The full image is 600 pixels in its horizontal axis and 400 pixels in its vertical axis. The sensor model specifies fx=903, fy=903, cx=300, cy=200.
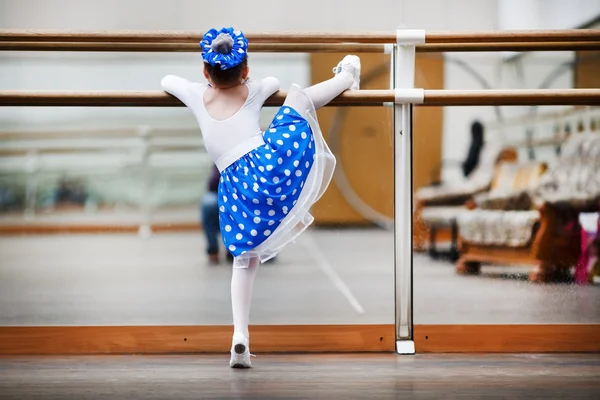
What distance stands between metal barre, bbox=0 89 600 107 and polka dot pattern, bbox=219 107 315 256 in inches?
5.3

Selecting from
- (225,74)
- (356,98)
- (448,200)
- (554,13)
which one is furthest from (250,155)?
(554,13)

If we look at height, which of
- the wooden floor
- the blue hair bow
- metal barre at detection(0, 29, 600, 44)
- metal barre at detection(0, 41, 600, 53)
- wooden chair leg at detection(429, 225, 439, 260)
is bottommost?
the wooden floor

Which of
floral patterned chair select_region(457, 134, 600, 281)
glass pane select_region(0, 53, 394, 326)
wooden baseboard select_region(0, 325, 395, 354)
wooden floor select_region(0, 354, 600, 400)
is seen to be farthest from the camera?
floral patterned chair select_region(457, 134, 600, 281)

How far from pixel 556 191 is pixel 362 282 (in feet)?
4.46

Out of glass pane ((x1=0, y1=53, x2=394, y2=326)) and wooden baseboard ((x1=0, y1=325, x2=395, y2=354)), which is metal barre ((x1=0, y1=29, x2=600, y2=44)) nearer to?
glass pane ((x1=0, y1=53, x2=394, y2=326))

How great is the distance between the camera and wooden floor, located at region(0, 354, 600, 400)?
176 centimetres

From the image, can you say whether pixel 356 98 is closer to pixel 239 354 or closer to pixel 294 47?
pixel 294 47

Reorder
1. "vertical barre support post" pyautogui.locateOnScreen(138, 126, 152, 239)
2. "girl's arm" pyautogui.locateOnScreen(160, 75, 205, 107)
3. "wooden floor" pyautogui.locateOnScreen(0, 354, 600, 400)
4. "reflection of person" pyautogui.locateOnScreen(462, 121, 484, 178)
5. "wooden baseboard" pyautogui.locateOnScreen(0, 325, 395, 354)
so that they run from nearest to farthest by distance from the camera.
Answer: "wooden floor" pyautogui.locateOnScreen(0, 354, 600, 400) < "girl's arm" pyautogui.locateOnScreen(160, 75, 205, 107) < "wooden baseboard" pyautogui.locateOnScreen(0, 325, 395, 354) < "vertical barre support post" pyautogui.locateOnScreen(138, 126, 152, 239) < "reflection of person" pyautogui.locateOnScreen(462, 121, 484, 178)

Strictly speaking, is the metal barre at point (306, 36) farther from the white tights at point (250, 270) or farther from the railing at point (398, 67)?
the white tights at point (250, 270)

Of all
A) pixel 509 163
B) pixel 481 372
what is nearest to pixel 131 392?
pixel 481 372

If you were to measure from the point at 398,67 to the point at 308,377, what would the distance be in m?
0.87

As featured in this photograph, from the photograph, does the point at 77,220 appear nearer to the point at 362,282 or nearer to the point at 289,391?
the point at 362,282

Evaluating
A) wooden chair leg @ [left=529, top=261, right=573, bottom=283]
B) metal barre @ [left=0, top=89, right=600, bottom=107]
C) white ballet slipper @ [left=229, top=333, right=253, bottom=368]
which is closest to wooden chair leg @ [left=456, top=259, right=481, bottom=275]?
wooden chair leg @ [left=529, top=261, right=573, bottom=283]

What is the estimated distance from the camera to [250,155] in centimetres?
213
